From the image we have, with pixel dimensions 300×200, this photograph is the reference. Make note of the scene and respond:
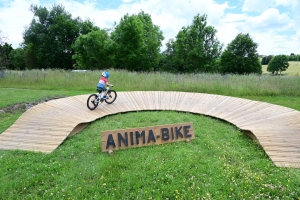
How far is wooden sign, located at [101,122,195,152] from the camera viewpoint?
3688 millimetres

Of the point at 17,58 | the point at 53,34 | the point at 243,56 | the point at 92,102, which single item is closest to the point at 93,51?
the point at 53,34

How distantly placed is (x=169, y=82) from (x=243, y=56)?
18627 millimetres

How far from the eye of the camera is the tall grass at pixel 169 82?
8.82m

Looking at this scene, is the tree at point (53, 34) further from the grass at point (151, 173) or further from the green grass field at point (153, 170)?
the grass at point (151, 173)

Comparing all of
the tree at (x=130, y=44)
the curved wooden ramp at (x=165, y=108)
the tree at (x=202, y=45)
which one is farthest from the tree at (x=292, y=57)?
the curved wooden ramp at (x=165, y=108)

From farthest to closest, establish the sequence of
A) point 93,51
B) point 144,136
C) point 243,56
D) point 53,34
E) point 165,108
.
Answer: point 53,34 → point 243,56 → point 93,51 → point 165,108 → point 144,136

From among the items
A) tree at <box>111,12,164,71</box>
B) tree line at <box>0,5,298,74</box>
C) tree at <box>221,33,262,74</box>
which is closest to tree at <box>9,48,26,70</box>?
tree line at <box>0,5,298,74</box>

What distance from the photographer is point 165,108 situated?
634 cm

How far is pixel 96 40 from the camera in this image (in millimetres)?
22906

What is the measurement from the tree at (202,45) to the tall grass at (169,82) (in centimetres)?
1387

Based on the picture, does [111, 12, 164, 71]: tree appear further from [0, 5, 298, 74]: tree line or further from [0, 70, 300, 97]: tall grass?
[0, 70, 300, 97]: tall grass

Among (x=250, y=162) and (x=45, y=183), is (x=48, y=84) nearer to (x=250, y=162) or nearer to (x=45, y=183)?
(x=45, y=183)

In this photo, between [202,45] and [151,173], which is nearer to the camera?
[151,173]

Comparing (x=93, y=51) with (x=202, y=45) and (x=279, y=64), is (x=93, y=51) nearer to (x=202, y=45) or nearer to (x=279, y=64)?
(x=202, y=45)
